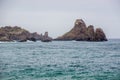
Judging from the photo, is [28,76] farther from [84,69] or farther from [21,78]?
[84,69]

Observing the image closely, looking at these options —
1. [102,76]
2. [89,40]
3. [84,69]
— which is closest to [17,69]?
[84,69]

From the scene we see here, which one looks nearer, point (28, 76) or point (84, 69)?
point (28, 76)

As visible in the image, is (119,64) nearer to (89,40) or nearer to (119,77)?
(119,77)

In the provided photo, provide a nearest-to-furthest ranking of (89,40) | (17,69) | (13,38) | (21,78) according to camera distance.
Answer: (21,78)
(17,69)
(89,40)
(13,38)

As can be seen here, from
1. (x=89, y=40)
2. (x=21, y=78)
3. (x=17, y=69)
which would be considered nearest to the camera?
(x=21, y=78)

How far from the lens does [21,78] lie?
7898 millimetres

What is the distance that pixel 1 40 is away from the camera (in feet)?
101

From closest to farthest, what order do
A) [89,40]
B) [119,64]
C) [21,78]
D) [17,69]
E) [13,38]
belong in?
[21,78], [17,69], [119,64], [89,40], [13,38]

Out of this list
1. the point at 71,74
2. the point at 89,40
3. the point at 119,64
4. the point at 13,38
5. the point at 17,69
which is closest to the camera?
the point at 71,74

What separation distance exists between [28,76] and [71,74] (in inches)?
47.7

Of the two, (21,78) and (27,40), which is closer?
(21,78)

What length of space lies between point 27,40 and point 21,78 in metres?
25.3

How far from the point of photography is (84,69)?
950 cm

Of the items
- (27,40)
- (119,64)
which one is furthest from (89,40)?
(119,64)
